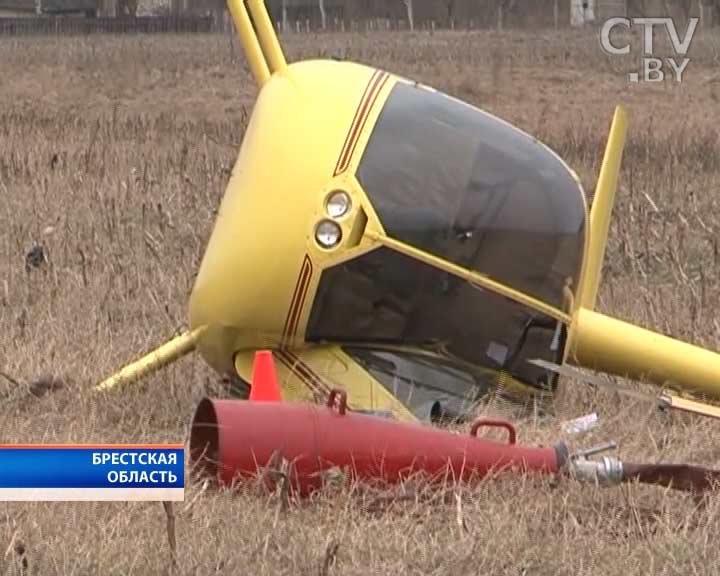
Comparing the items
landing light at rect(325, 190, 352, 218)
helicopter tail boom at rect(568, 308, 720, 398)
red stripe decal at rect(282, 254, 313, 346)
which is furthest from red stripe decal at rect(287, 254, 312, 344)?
helicopter tail boom at rect(568, 308, 720, 398)

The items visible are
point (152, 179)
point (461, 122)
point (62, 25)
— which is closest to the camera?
point (461, 122)

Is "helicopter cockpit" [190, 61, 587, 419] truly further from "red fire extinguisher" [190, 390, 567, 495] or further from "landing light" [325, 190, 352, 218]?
"red fire extinguisher" [190, 390, 567, 495]

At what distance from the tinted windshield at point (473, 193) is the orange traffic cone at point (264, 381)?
542 millimetres

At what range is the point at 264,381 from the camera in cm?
436

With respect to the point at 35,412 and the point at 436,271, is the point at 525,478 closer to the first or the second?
the point at 436,271

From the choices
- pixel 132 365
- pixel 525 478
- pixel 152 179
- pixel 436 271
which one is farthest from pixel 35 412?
pixel 152 179

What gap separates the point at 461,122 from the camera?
486 cm

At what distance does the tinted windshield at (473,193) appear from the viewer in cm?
458

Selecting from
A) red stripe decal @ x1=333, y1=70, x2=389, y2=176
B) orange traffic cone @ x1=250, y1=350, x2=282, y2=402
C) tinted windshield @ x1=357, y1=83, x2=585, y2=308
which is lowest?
orange traffic cone @ x1=250, y1=350, x2=282, y2=402

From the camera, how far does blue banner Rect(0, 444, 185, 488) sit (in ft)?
9.78

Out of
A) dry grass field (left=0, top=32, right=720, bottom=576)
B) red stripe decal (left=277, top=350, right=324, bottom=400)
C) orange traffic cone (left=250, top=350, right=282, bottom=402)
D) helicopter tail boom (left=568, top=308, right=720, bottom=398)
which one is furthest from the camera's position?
helicopter tail boom (left=568, top=308, right=720, bottom=398)

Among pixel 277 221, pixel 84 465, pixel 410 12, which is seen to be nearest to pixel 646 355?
pixel 277 221

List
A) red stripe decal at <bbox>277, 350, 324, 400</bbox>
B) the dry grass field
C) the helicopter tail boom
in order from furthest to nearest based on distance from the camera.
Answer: the helicopter tail boom → red stripe decal at <bbox>277, 350, 324, 400</bbox> → the dry grass field

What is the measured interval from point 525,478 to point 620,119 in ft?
6.55
